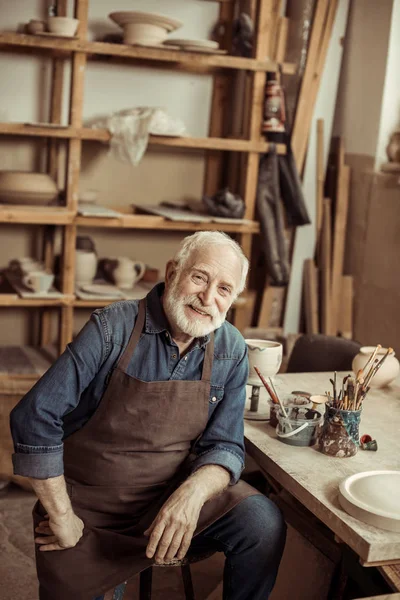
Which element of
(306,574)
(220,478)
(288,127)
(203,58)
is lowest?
(306,574)

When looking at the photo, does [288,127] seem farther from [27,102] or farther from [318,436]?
[318,436]

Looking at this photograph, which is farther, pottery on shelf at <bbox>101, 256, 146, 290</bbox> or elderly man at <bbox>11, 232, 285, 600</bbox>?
pottery on shelf at <bbox>101, 256, 146, 290</bbox>

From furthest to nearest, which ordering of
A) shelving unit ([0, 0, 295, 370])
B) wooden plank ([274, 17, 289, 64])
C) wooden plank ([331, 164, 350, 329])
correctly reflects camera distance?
wooden plank ([331, 164, 350, 329]), wooden plank ([274, 17, 289, 64]), shelving unit ([0, 0, 295, 370])

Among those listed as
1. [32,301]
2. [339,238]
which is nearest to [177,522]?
[32,301]

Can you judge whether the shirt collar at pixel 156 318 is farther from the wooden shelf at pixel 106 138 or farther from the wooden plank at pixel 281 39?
the wooden plank at pixel 281 39

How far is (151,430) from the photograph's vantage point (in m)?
2.13

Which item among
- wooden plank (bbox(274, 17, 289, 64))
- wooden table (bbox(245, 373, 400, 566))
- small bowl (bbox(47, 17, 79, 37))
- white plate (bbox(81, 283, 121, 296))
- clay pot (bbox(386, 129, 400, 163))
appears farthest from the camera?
wooden plank (bbox(274, 17, 289, 64))

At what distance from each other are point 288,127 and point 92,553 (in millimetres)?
3064

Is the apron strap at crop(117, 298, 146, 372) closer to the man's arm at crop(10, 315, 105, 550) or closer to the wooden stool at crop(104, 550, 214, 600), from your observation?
the man's arm at crop(10, 315, 105, 550)

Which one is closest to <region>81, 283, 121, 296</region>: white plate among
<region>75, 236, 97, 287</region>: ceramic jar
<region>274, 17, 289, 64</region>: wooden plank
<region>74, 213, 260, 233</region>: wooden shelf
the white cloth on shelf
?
<region>75, 236, 97, 287</region>: ceramic jar

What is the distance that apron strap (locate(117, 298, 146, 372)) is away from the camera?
2123mm

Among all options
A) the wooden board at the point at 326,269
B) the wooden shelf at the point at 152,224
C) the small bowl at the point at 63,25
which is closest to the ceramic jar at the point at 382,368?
the wooden shelf at the point at 152,224

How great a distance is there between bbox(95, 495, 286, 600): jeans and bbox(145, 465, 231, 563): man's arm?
119 mm

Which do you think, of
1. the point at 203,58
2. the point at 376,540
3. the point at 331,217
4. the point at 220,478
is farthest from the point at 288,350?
the point at 376,540
